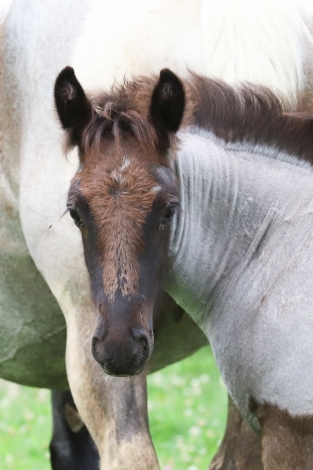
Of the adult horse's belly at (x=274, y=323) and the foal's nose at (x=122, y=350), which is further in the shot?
the adult horse's belly at (x=274, y=323)

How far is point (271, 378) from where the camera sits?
11.9ft

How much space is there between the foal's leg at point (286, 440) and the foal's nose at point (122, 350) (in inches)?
23.9

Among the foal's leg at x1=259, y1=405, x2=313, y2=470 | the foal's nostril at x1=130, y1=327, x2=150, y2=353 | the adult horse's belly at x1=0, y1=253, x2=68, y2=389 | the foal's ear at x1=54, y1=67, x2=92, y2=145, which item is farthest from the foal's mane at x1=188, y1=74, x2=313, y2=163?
the adult horse's belly at x1=0, y1=253, x2=68, y2=389

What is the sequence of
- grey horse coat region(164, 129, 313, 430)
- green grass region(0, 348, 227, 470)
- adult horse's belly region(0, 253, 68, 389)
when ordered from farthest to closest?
green grass region(0, 348, 227, 470) < adult horse's belly region(0, 253, 68, 389) < grey horse coat region(164, 129, 313, 430)

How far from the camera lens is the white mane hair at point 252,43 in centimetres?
412

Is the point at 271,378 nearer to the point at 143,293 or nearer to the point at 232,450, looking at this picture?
the point at 143,293

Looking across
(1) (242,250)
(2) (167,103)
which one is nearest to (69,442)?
(1) (242,250)

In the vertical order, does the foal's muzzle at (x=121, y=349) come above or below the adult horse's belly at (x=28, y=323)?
above

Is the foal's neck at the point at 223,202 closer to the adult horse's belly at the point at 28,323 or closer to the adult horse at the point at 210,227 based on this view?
the adult horse at the point at 210,227

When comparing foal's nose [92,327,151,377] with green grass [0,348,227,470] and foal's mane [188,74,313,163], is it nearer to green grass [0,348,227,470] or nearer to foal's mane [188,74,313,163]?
foal's mane [188,74,313,163]

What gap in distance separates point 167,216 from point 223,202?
15.2 inches

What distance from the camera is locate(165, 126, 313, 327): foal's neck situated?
12.7 ft

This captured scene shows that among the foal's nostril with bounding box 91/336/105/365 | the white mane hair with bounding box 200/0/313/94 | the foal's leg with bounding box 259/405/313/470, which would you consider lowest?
the foal's leg with bounding box 259/405/313/470

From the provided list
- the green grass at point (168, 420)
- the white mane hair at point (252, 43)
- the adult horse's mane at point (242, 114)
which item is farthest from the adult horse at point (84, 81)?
the green grass at point (168, 420)
